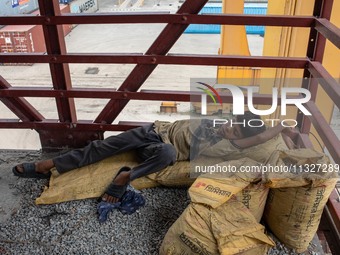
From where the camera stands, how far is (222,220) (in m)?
2.42

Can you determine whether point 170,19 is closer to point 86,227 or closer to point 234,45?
point 86,227

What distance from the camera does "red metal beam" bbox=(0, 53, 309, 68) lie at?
3.19 metres

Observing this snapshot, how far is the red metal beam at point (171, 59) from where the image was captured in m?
3.19

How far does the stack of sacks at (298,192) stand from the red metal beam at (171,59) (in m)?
0.87

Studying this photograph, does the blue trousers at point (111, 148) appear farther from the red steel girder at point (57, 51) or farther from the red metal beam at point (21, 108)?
the red metal beam at point (21, 108)

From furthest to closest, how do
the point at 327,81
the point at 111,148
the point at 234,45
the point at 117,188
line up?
the point at 234,45 < the point at 111,148 < the point at 117,188 < the point at 327,81

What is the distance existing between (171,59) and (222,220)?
1.56 metres

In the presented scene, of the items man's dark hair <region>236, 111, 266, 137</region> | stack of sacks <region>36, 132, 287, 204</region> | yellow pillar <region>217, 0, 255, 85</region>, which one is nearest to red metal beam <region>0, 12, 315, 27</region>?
man's dark hair <region>236, 111, 266, 137</region>

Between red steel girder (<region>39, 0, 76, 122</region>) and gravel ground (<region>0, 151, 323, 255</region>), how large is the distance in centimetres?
85

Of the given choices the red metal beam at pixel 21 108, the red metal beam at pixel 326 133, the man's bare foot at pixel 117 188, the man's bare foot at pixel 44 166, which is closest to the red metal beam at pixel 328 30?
the red metal beam at pixel 326 133

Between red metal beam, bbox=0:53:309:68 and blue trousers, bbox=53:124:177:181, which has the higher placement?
red metal beam, bbox=0:53:309:68

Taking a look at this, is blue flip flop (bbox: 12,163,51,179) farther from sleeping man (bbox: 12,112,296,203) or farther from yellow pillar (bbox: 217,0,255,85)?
yellow pillar (bbox: 217,0,255,85)

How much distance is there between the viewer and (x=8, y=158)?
3.90 m

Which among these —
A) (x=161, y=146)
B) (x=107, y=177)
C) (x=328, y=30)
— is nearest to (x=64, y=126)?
(x=107, y=177)
